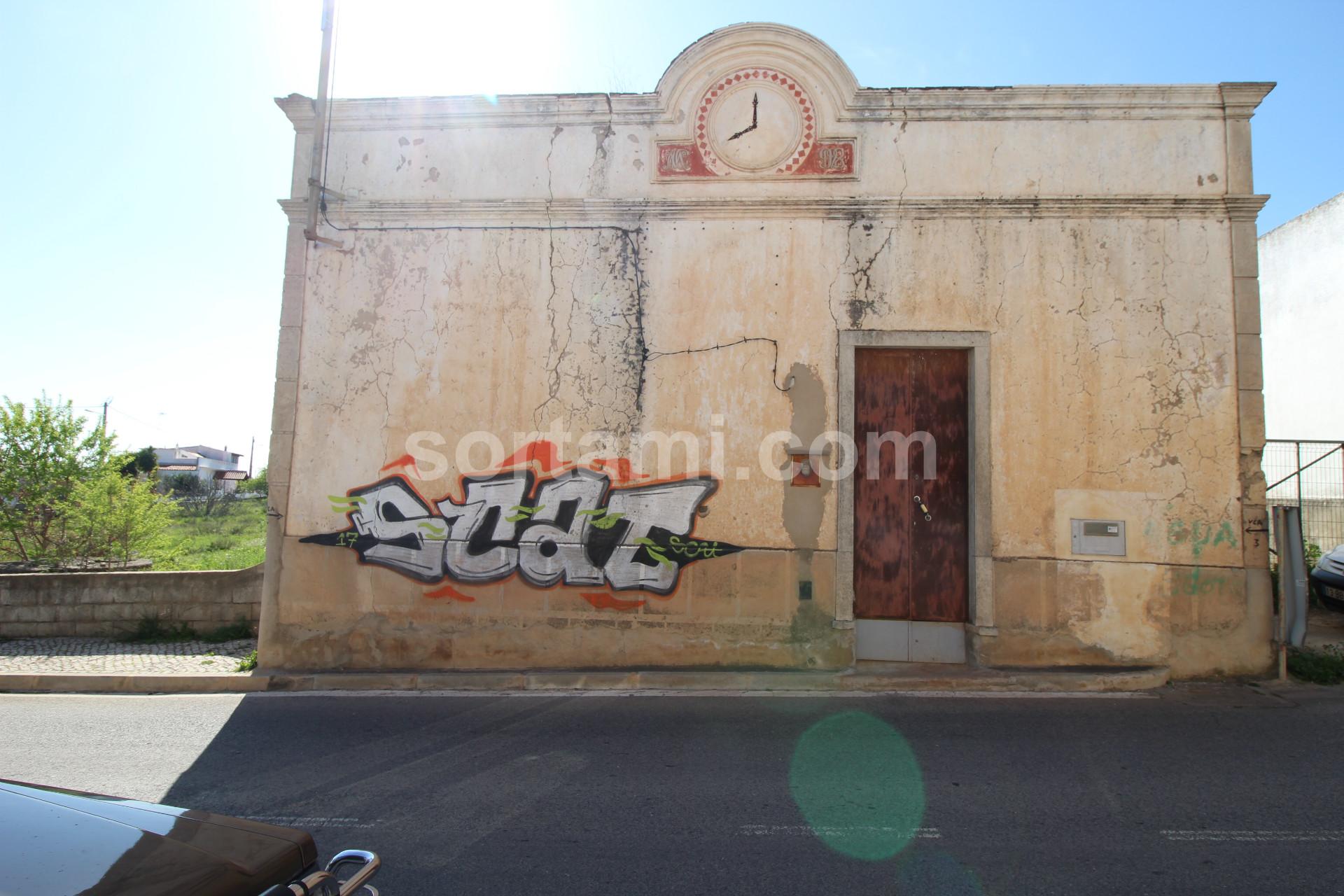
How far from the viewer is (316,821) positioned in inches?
155

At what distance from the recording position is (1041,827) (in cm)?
379

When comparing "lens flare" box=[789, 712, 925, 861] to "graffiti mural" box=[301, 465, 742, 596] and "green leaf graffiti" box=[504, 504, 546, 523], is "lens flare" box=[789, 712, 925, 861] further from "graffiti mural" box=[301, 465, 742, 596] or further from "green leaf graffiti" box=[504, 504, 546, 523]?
"green leaf graffiti" box=[504, 504, 546, 523]

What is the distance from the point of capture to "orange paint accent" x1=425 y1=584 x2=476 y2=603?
283 inches

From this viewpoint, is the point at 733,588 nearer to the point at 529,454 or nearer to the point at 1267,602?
the point at 529,454

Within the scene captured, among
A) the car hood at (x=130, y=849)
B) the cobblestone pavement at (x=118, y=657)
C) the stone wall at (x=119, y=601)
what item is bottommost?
the cobblestone pavement at (x=118, y=657)

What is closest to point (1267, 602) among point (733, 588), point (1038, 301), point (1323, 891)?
point (1038, 301)

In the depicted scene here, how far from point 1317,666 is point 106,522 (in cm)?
1681

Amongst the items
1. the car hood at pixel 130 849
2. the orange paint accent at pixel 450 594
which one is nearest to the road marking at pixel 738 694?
the orange paint accent at pixel 450 594

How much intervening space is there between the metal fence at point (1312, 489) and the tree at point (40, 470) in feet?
63.1

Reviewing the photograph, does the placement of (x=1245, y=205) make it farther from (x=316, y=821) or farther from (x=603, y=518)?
(x=316, y=821)

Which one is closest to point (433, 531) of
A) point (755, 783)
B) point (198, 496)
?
point (755, 783)

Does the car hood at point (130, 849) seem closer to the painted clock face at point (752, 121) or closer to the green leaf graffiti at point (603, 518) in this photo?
the green leaf graffiti at point (603, 518)

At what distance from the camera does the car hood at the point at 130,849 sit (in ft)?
5.74

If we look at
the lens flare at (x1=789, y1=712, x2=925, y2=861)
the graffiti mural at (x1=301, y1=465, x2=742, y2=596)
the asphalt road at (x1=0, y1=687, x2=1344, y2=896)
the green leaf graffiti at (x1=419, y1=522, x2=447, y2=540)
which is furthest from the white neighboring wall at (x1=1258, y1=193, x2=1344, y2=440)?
the green leaf graffiti at (x1=419, y1=522, x2=447, y2=540)
